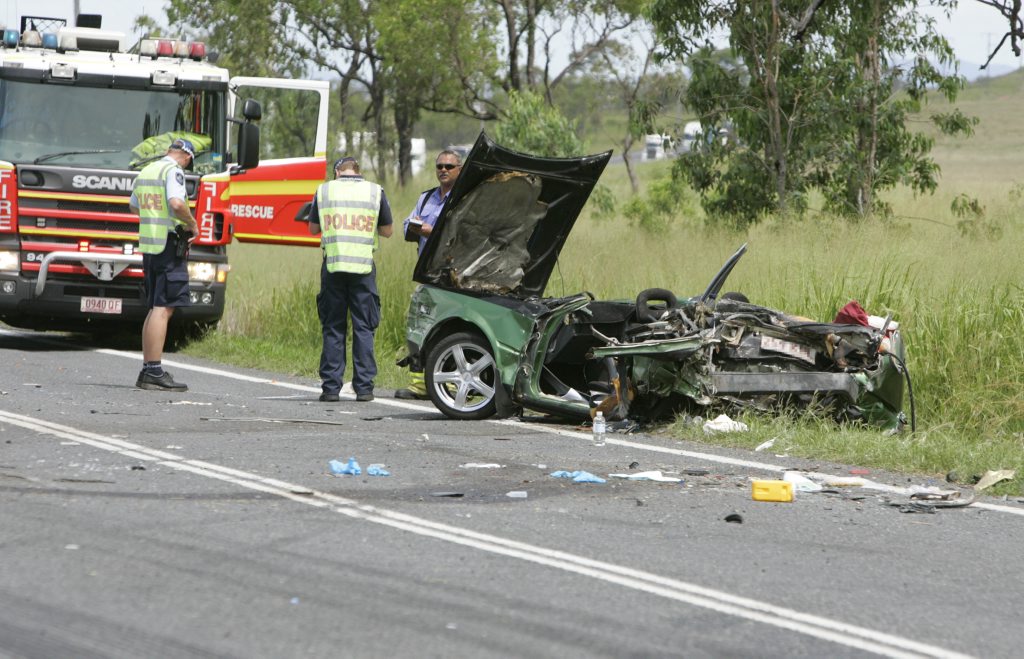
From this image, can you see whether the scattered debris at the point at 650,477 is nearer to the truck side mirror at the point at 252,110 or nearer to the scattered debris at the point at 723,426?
the scattered debris at the point at 723,426

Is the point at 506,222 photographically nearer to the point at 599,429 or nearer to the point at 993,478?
the point at 599,429

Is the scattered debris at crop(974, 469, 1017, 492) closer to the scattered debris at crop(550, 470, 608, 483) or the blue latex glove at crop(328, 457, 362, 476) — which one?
the scattered debris at crop(550, 470, 608, 483)

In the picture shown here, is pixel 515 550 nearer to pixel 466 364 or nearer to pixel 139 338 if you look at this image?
pixel 466 364

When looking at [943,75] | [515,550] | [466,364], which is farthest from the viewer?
[943,75]

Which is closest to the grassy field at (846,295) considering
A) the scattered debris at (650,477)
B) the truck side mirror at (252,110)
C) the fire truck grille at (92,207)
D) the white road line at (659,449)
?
the white road line at (659,449)

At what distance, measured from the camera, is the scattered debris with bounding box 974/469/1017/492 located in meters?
7.52

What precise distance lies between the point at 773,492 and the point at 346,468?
2.17m

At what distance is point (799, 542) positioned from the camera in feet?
19.8

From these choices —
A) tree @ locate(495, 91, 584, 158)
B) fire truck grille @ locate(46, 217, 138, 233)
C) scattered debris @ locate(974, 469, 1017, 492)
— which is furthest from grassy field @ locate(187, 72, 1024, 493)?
tree @ locate(495, 91, 584, 158)

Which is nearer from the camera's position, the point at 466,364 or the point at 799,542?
the point at 799,542

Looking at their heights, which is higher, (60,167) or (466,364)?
(60,167)

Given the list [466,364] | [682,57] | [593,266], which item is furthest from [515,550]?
[682,57]

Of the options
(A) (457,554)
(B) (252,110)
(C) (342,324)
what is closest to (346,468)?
(A) (457,554)

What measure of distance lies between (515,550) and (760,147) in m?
14.0
